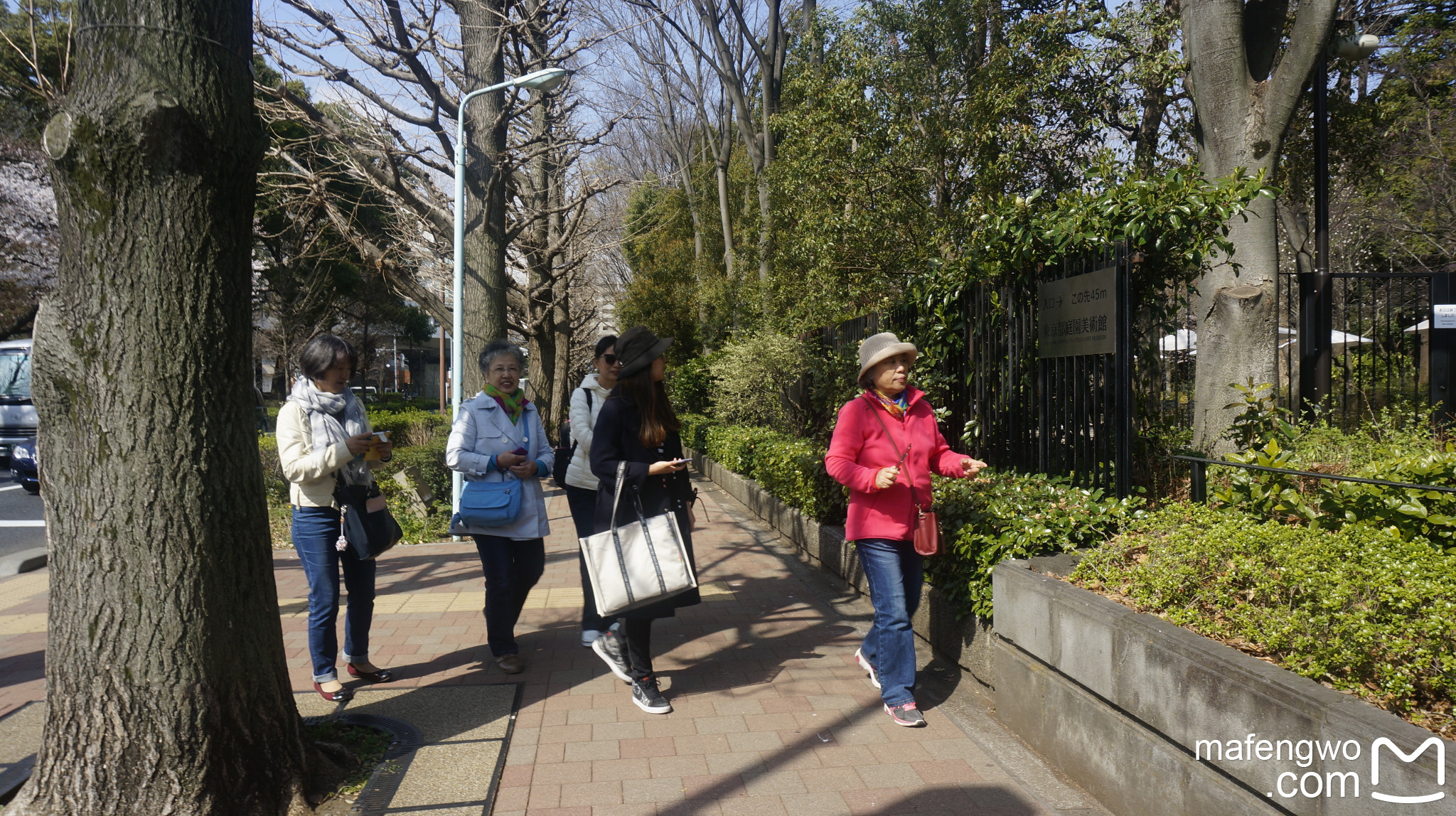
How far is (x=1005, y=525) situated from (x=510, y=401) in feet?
8.90

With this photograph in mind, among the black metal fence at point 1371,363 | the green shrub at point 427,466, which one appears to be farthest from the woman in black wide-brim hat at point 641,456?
the green shrub at point 427,466

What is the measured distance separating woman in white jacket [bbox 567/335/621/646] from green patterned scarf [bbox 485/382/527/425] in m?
0.29

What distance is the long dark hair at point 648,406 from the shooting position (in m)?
4.24

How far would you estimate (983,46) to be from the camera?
42.2ft

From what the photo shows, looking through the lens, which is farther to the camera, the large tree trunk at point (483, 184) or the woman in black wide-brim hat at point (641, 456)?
the large tree trunk at point (483, 184)

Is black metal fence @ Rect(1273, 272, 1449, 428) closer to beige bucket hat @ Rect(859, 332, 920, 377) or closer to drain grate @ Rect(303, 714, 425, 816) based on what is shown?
beige bucket hat @ Rect(859, 332, 920, 377)

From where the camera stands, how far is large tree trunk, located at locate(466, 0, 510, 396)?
10.1 m

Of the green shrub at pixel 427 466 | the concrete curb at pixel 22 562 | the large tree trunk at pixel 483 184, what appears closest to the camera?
the concrete curb at pixel 22 562

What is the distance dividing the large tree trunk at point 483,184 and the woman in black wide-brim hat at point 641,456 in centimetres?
607

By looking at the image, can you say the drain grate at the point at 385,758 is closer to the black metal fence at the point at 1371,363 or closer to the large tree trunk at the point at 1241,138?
the large tree trunk at the point at 1241,138

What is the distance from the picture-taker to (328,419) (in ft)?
14.4

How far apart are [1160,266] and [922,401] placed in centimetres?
151

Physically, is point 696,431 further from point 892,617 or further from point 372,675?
point 892,617

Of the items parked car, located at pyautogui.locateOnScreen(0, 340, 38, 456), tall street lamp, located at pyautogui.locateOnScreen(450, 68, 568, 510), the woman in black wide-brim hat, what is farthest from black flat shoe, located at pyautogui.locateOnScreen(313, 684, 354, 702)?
parked car, located at pyautogui.locateOnScreen(0, 340, 38, 456)
